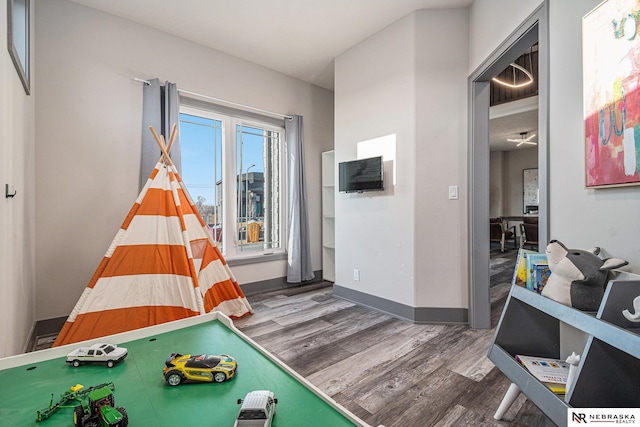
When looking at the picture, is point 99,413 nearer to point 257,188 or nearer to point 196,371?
point 196,371

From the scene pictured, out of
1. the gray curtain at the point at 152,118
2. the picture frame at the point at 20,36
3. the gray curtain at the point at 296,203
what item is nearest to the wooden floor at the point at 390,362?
the gray curtain at the point at 296,203

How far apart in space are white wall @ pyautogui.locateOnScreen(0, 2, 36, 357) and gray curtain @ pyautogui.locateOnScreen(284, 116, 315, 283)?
94.4 inches

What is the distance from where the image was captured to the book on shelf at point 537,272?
127 centimetres

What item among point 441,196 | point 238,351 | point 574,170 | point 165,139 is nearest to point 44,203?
point 165,139

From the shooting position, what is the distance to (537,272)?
1.29m

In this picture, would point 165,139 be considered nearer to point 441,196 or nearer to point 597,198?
point 441,196

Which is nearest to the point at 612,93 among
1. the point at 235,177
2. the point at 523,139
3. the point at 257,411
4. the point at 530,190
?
the point at 257,411

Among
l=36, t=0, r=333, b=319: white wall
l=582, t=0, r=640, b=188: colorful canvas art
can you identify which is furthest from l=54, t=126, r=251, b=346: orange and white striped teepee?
l=582, t=0, r=640, b=188: colorful canvas art

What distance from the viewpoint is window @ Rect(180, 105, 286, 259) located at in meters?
3.25

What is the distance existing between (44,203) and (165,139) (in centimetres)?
108

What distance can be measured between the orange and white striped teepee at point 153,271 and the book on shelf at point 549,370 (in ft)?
6.92

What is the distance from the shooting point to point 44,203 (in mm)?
2395

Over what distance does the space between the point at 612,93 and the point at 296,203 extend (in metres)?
3.05

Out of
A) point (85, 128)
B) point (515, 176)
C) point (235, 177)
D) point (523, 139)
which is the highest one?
point (523, 139)
